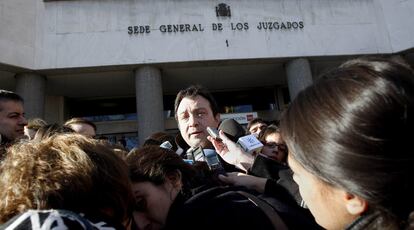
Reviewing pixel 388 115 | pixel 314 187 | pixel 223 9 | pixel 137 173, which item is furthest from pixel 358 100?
pixel 223 9

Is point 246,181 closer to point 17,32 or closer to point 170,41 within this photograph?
point 170,41

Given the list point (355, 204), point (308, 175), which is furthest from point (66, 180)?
point (355, 204)

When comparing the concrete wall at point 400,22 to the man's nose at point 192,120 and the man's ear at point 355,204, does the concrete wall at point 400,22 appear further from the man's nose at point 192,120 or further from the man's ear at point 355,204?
the man's ear at point 355,204

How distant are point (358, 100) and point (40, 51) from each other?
11.9 metres

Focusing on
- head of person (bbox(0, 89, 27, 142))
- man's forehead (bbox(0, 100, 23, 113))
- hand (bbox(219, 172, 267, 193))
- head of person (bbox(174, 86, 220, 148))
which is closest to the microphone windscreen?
head of person (bbox(174, 86, 220, 148))

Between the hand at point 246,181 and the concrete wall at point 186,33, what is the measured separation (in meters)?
9.98

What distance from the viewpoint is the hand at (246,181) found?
6.23ft

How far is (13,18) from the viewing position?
11008mm

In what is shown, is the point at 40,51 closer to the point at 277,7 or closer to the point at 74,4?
the point at 74,4

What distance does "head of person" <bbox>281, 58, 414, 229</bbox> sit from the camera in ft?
3.28

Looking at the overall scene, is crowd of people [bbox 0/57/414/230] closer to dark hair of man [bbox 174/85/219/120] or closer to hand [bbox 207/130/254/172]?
hand [bbox 207/130/254/172]

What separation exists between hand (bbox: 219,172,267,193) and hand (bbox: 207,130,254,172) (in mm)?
→ 302

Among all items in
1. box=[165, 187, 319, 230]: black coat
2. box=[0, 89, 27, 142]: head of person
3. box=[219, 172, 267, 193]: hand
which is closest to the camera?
box=[165, 187, 319, 230]: black coat

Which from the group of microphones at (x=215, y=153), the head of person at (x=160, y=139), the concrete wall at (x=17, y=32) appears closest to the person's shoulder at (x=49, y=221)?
the group of microphones at (x=215, y=153)
